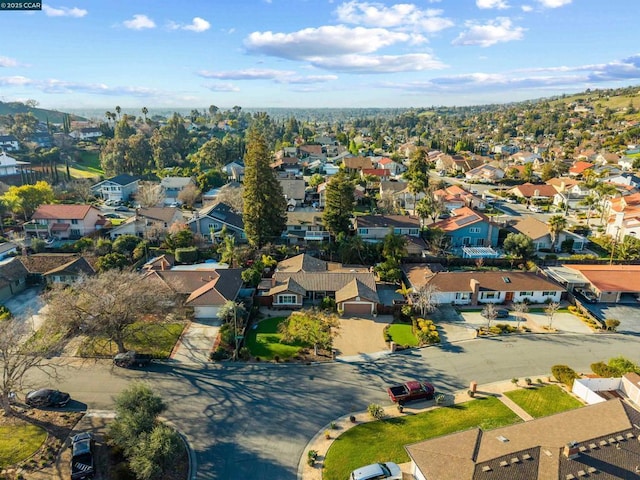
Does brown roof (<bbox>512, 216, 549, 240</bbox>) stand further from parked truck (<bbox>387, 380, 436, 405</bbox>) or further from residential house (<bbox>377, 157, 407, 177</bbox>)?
residential house (<bbox>377, 157, 407, 177</bbox>)

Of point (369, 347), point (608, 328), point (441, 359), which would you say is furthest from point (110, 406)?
point (608, 328)

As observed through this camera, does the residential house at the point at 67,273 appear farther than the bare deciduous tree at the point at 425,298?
Yes

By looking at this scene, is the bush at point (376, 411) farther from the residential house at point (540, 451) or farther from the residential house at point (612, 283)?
the residential house at point (612, 283)

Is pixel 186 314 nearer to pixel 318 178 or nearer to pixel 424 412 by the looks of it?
pixel 424 412

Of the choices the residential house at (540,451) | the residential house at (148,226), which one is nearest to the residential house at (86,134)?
the residential house at (148,226)

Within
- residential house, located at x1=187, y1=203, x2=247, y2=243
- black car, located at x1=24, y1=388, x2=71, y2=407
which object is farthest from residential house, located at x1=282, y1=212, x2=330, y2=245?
black car, located at x1=24, y1=388, x2=71, y2=407

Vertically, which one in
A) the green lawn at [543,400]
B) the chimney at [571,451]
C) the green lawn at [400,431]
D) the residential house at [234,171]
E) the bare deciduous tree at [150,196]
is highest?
the residential house at [234,171]
